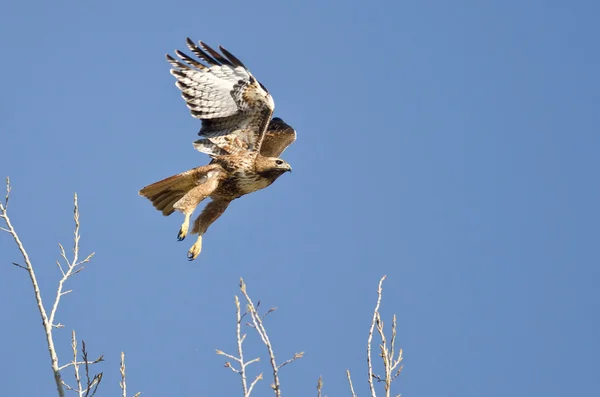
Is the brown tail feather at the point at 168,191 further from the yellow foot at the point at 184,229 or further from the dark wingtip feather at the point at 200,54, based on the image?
the dark wingtip feather at the point at 200,54

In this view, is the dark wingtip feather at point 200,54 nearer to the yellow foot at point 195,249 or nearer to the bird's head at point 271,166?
the bird's head at point 271,166

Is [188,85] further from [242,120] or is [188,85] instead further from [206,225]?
[206,225]

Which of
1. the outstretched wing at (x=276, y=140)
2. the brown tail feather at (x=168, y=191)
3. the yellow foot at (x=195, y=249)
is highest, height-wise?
the outstretched wing at (x=276, y=140)

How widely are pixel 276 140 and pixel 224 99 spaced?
3.86ft

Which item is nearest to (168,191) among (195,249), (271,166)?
(195,249)

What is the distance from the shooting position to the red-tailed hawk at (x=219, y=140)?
9.14 m

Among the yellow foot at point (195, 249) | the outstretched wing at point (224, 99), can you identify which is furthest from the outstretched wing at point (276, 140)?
the yellow foot at point (195, 249)

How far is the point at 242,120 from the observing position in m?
9.41

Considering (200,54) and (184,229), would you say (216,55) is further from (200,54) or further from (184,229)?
(184,229)

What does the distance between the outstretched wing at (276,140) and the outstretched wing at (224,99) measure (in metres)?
0.79

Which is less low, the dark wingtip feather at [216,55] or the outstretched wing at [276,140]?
the dark wingtip feather at [216,55]

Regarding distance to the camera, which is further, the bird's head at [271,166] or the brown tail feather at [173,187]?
the brown tail feather at [173,187]

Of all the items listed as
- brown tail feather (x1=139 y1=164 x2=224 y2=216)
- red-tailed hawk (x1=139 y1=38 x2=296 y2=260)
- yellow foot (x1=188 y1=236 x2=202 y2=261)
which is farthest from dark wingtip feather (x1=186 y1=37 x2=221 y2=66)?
yellow foot (x1=188 y1=236 x2=202 y2=261)

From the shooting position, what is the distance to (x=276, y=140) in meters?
10.3
